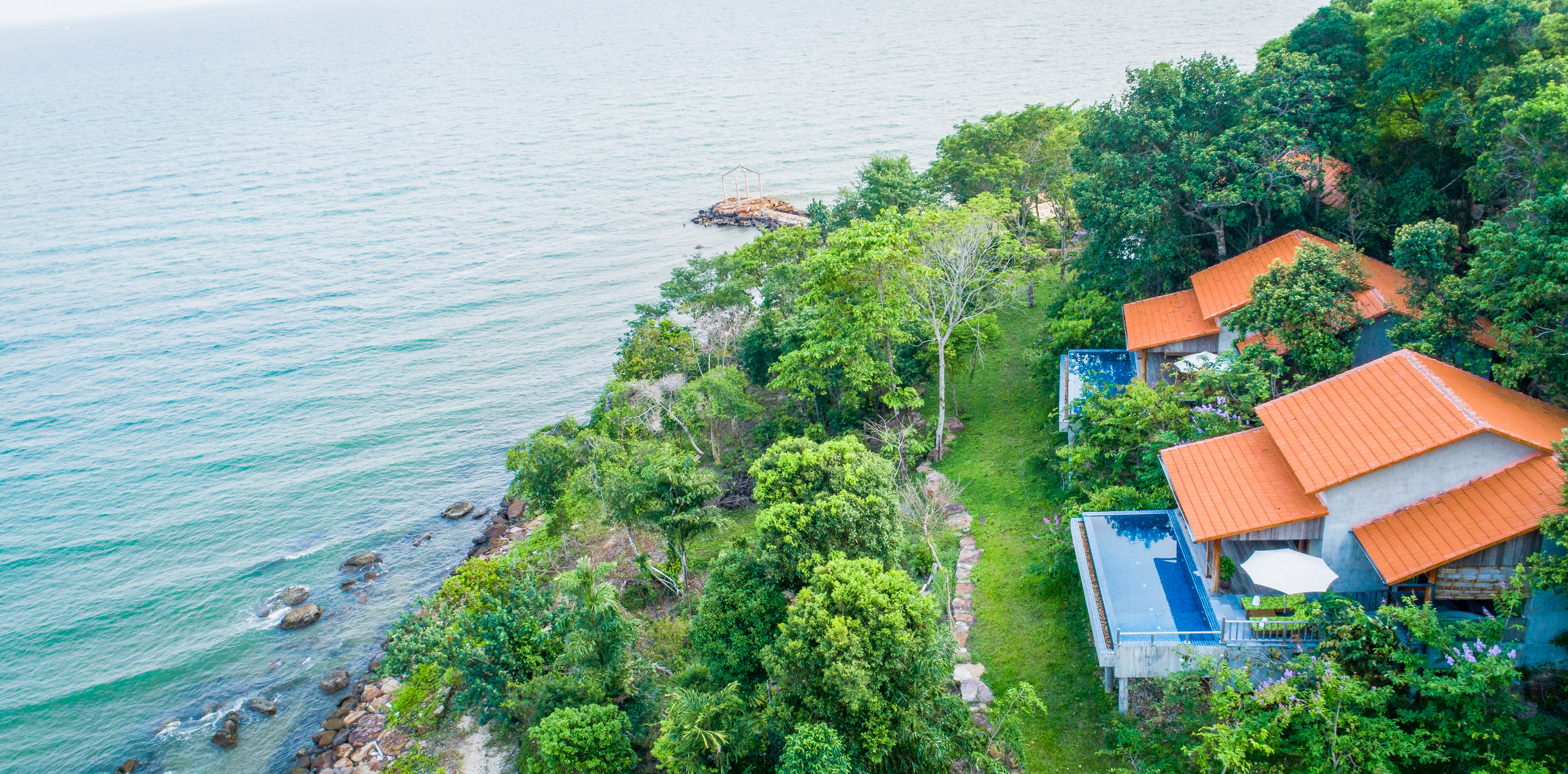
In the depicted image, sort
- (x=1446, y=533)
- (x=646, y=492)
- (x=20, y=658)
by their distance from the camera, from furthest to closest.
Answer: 1. (x=20, y=658)
2. (x=646, y=492)
3. (x=1446, y=533)

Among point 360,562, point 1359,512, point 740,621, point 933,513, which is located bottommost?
point 360,562

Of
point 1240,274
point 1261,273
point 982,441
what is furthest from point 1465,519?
point 982,441

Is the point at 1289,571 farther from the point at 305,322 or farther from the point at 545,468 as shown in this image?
the point at 305,322

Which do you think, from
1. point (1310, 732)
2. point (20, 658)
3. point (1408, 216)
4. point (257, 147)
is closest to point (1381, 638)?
point (1310, 732)

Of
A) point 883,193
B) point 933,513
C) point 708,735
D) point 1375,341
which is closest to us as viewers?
point 708,735

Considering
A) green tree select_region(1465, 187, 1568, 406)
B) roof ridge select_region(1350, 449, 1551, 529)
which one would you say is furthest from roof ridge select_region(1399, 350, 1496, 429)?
green tree select_region(1465, 187, 1568, 406)

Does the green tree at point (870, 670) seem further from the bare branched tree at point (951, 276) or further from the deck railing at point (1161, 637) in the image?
the bare branched tree at point (951, 276)

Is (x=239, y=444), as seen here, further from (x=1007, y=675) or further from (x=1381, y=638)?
(x=1381, y=638)
